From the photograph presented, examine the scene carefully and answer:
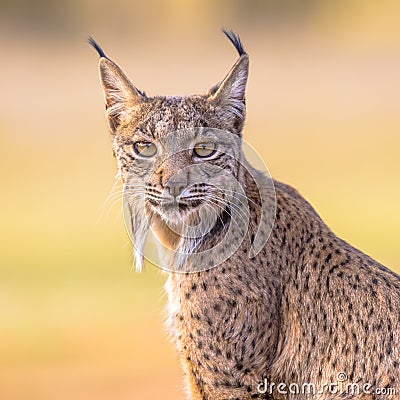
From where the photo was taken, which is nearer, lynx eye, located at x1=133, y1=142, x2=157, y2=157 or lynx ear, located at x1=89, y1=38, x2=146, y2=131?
lynx eye, located at x1=133, y1=142, x2=157, y2=157

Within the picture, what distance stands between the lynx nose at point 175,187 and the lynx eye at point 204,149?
28 cm

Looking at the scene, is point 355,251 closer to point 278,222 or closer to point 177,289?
point 278,222

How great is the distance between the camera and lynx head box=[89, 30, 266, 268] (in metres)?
7.43

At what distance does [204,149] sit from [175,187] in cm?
36

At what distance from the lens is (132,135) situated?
301 inches

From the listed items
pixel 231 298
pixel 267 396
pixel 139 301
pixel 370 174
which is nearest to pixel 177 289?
pixel 231 298
